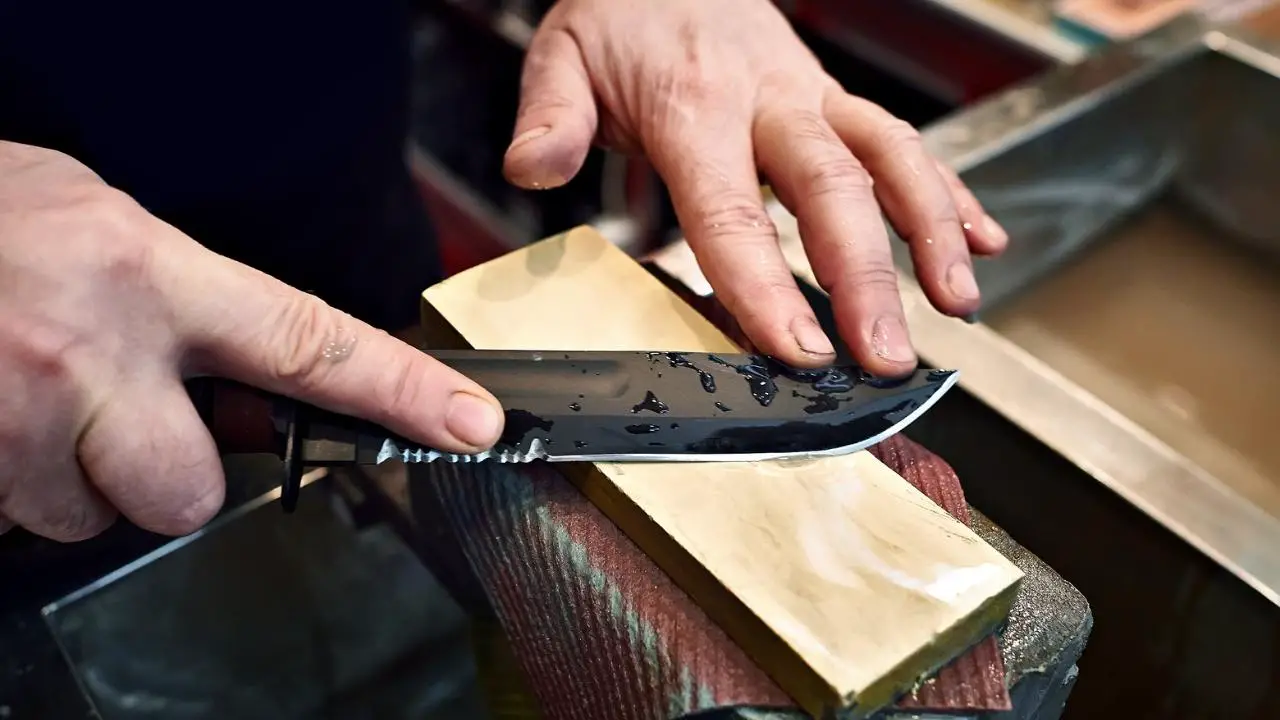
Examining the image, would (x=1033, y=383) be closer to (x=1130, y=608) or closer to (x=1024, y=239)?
(x=1130, y=608)

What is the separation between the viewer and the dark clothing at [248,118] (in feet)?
3.03

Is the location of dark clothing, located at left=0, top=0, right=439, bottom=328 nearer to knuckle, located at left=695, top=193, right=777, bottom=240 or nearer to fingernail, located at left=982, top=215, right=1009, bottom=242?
knuckle, located at left=695, top=193, right=777, bottom=240

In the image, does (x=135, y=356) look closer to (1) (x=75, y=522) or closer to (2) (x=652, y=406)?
(1) (x=75, y=522)

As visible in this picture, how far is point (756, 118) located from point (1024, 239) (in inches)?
23.8

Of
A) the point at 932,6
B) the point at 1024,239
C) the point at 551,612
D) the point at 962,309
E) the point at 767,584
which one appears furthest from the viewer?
the point at 932,6

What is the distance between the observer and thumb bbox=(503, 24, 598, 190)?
2.69 ft

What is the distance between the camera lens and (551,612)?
675 millimetres

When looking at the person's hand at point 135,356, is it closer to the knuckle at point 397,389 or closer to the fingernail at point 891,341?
the knuckle at point 397,389

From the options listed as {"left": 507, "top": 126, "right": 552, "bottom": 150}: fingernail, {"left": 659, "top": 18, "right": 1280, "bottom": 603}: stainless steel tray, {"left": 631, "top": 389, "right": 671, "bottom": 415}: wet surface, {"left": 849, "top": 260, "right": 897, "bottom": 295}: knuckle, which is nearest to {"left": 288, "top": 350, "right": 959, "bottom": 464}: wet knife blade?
{"left": 631, "top": 389, "right": 671, "bottom": 415}: wet surface

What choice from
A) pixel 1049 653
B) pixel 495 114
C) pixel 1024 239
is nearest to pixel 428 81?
pixel 495 114

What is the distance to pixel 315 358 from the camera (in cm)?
62

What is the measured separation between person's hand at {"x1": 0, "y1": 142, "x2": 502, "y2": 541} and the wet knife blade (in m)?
0.02

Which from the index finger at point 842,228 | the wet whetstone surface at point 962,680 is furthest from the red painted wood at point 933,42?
the wet whetstone surface at point 962,680

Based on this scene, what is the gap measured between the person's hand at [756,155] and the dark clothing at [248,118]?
28cm
